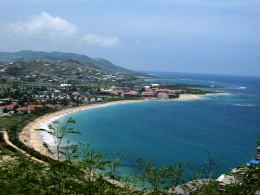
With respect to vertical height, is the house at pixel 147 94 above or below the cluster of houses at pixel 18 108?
above

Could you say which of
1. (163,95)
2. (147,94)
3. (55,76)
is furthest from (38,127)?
(55,76)

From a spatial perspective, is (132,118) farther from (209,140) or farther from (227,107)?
(227,107)

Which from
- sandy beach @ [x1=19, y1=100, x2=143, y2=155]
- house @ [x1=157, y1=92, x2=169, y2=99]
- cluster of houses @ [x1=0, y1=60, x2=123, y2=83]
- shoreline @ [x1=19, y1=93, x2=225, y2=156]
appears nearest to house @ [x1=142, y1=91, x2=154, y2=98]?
house @ [x1=157, y1=92, x2=169, y2=99]

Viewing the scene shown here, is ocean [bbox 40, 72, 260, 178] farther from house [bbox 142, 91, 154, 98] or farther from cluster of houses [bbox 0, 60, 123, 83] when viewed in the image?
cluster of houses [bbox 0, 60, 123, 83]

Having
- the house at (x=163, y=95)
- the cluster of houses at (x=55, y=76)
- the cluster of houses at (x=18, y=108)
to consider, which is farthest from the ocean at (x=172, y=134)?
the cluster of houses at (x=55, y=76)

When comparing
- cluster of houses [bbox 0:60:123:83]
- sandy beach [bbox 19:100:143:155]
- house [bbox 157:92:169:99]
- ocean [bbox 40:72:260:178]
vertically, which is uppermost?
cluster of houses [bbox 0:60:123:83]

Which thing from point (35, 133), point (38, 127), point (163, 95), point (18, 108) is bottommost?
point (35, 133)

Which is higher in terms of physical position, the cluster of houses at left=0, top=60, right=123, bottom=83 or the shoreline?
the cluster of houses at left=0, top=60, right=123, bottom=83

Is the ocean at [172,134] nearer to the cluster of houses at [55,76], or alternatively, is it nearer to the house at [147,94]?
the house at [147,94]

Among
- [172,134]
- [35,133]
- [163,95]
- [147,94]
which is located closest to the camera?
[35,133]

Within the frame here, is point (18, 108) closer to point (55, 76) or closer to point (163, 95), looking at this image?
point (163, 95)
